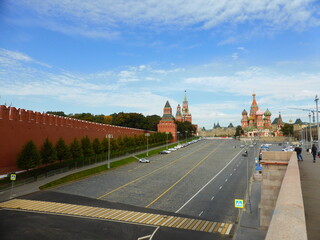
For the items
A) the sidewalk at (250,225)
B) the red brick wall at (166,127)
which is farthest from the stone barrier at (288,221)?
the red brick wall at (166,127)

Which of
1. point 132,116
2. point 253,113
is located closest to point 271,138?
point 253,113

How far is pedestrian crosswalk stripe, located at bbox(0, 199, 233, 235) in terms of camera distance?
1850 centimetres

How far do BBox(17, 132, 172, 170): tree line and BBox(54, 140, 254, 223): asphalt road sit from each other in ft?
15.1

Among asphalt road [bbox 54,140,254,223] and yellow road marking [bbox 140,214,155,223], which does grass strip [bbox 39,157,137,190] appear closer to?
Result: asphalt road [bbox 54,140,254,223]

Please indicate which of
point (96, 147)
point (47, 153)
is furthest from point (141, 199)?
point (96, 147)

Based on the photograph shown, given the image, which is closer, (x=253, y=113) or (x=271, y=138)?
(x=271, y=138)

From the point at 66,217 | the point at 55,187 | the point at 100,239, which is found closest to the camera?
the point at 100,239

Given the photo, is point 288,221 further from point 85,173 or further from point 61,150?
point 61,150

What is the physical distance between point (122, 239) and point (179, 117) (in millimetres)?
128571

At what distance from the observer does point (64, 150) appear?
36688mm

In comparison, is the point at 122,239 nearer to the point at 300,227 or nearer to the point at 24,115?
the point at 300,227

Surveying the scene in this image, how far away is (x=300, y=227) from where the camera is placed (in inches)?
132

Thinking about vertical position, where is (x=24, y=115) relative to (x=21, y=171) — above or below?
above

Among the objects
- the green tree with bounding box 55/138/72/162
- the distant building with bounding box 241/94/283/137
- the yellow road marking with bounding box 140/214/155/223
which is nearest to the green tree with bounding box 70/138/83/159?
the green tree with bounding box 55/138/72/162
